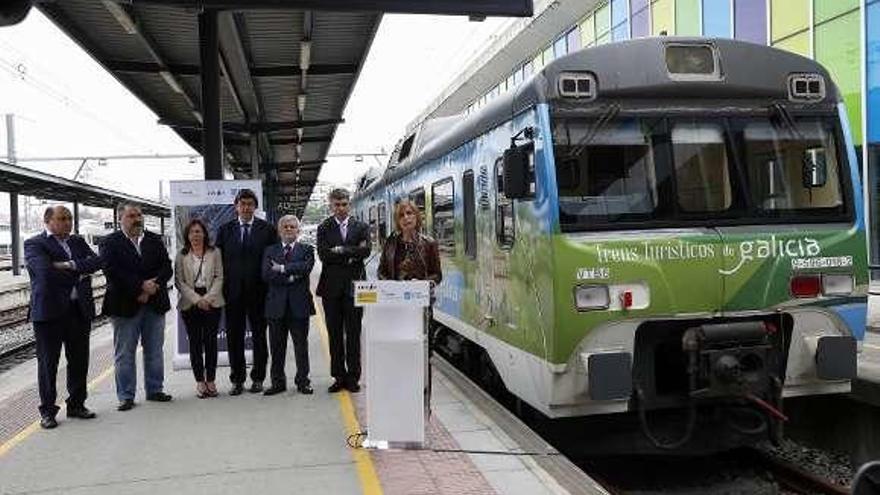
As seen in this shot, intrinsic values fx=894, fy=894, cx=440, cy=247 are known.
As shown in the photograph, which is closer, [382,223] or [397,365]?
[397,365]

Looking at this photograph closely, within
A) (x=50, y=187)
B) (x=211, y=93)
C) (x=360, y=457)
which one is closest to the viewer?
(x=360, y=457)

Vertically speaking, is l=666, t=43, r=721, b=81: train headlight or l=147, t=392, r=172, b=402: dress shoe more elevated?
l=666, t=43, r=721, b=81: train headlight

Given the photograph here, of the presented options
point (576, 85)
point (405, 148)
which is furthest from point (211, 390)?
point (405, 148)

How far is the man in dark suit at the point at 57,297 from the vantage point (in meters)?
6.65

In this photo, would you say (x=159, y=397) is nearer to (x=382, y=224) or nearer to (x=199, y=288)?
(x=199, y=288)

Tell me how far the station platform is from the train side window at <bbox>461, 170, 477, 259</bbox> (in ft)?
4.17

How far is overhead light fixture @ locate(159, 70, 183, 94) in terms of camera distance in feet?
45.7

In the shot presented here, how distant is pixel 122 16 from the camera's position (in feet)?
35.1

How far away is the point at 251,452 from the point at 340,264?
2044 mm

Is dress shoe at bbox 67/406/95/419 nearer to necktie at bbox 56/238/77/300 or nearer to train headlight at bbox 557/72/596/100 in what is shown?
necktie at bbox 56/238/77/300

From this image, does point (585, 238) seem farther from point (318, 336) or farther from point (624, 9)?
point (624, 9)

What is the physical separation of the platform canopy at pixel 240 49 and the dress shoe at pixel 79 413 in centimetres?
316

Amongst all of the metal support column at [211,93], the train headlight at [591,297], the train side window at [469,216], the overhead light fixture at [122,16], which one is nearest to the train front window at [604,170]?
the train headlight at [591,297]

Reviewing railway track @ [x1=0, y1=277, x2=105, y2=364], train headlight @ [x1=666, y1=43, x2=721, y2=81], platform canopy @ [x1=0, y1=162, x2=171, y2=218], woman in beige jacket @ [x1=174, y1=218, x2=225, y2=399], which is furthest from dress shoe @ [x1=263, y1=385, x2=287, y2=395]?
platform canopy @ [x1=0, y1=162, x2=171, y2=218]
